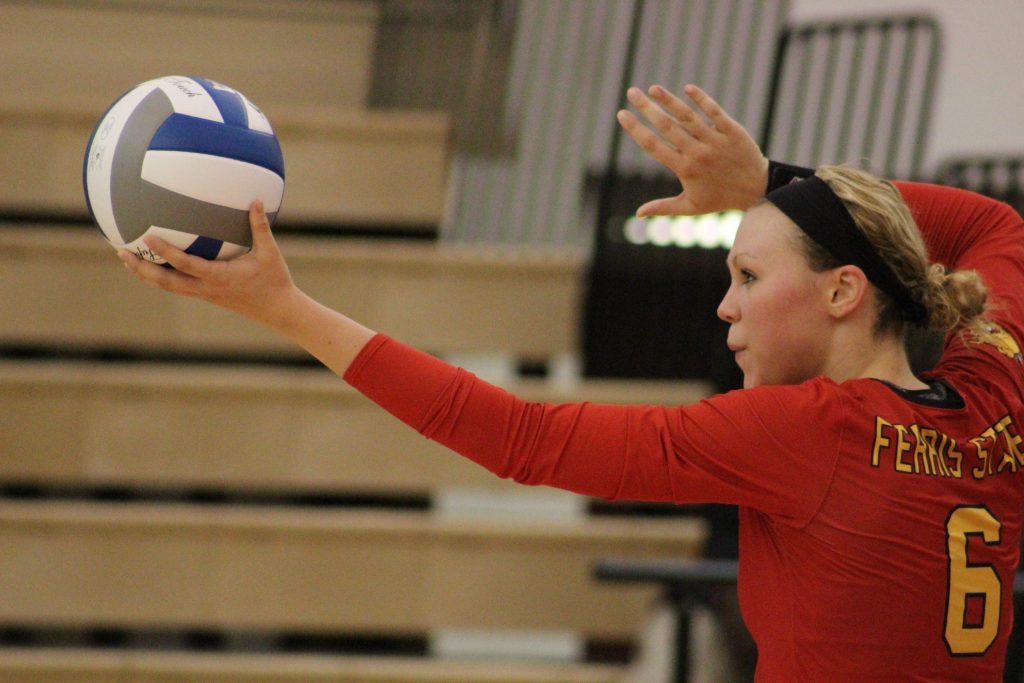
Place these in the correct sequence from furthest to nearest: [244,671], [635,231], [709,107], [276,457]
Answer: [635,231]
[276,457]
[244,671]
[709,107]

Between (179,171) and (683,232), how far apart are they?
238 cm

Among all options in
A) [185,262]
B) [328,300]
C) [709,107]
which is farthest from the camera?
[328,300]

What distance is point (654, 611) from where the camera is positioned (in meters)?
3.06

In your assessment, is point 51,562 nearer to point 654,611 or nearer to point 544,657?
point 544,657

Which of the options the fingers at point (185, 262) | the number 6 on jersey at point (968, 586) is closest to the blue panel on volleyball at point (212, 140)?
the fingers at point (185, 262)

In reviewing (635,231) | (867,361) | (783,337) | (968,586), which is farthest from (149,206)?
(635,231)

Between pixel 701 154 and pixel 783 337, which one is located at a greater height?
pixel 701 154

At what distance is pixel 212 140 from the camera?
135cm

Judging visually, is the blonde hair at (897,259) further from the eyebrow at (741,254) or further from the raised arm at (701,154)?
the raised arm at (701,154)

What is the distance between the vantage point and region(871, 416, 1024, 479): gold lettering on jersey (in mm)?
1182

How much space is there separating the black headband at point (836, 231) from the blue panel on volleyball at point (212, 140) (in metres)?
0.66

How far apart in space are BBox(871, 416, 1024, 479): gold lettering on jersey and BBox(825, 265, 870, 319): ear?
5.5 inches

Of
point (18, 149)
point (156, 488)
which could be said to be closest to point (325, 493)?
point (156, 488)

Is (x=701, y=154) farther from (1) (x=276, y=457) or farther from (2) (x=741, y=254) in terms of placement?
(1) (x=276, y=457)
